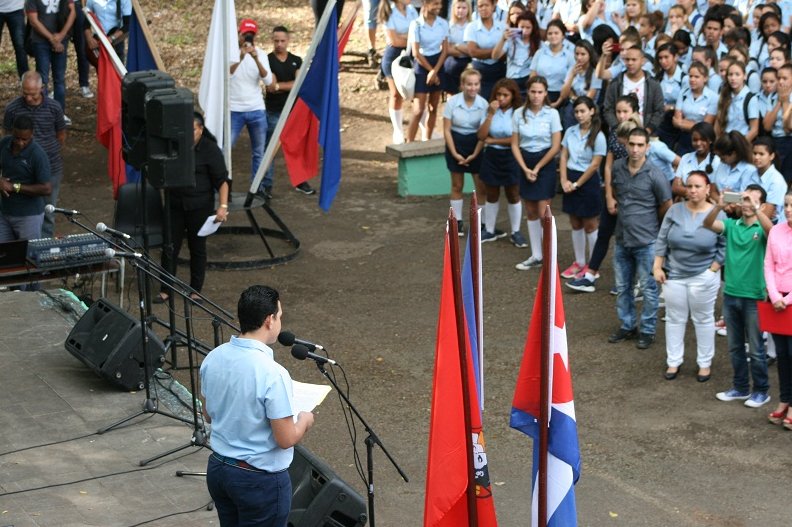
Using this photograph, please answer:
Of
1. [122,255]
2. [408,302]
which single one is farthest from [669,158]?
[122,255]

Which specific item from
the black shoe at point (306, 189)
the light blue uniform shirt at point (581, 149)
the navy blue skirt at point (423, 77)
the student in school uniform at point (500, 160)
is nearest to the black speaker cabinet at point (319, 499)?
the light blue uniform shirt at point (581, 149)

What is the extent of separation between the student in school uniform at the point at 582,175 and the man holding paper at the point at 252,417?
6.37 metres

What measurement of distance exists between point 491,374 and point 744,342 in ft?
6.55

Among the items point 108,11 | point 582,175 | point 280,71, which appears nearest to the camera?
point 582,175

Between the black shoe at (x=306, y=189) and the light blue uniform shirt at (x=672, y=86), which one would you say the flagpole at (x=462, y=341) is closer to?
the light blue uniform shirt at (x=672, y=86)

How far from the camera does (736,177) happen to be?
10.2 meters

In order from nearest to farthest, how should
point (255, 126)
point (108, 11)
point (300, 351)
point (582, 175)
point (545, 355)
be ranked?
point (300, 351)
point (545, 355)
point (582, 175)
point (255, 126)
point (108, 11)

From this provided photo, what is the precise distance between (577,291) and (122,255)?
5.14 metres

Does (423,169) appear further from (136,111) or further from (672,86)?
(136,111)

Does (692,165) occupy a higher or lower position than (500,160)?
higher

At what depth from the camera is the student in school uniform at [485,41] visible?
15.3m

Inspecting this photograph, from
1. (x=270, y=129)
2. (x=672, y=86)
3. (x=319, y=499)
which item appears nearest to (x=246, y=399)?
(x=319, y=499)

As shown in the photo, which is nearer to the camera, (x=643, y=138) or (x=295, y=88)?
(x=643, y=138)

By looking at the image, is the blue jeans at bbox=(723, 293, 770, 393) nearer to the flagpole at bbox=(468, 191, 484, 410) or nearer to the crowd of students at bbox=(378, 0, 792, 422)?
the crowd of students at bbox=(378, 0, 792, 422)
